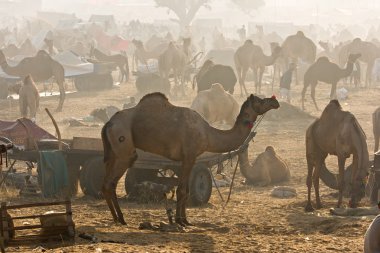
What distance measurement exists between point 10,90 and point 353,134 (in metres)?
23.4

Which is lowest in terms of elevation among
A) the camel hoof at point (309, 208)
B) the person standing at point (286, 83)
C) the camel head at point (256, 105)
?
the camel hoof at point (309, 208)

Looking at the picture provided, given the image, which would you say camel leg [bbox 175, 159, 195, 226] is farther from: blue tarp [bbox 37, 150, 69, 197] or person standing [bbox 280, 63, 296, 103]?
person standing [bbox 280, 63, 296, 103]

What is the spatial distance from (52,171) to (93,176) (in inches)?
27.6

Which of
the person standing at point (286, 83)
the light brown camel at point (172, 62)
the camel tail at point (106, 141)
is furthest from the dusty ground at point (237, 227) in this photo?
the light brown camel at point (172, 62)

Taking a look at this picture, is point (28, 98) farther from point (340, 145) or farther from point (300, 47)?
point (300, 47)

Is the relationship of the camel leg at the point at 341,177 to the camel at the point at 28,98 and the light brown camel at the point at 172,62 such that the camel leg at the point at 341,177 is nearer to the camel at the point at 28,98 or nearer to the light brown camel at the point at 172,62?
the camel at the point at 28,98

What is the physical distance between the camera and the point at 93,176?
605 inches

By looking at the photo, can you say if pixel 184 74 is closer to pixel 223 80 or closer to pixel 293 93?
pixel 293 93

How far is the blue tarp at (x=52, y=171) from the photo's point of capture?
15.4 m

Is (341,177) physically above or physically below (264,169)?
above

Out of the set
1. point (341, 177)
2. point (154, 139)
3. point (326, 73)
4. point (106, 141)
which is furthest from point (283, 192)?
point (326, 73)

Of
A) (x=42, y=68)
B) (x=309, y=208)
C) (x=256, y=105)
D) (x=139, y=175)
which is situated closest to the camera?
(x=256, y=105)

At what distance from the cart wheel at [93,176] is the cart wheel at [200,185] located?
151 centimetres

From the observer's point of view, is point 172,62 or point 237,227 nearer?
point 237,227
